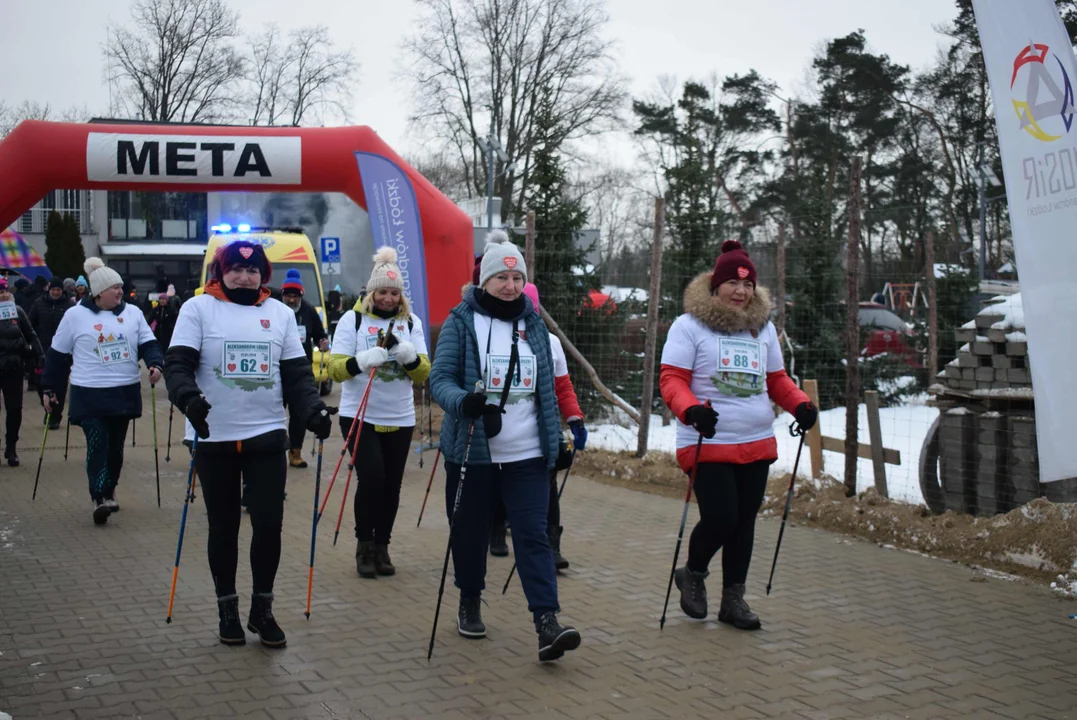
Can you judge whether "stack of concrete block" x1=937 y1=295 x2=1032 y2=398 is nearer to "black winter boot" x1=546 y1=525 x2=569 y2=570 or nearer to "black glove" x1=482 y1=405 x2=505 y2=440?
"black winter boot" x1=546 y1=525 x2=569 y2=570

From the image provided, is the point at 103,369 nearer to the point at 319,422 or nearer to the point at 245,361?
the point at 245,361

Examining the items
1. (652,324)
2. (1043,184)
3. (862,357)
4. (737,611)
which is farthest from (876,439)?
(862,357)

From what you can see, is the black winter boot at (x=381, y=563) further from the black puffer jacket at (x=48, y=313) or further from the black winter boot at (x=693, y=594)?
the black puffer jacket at (x=48, y=313)

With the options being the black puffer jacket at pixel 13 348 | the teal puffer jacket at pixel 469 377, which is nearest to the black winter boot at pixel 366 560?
the teal puffer jacket at pixel 469 377

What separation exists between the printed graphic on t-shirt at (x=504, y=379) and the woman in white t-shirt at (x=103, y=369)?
4.12 metres

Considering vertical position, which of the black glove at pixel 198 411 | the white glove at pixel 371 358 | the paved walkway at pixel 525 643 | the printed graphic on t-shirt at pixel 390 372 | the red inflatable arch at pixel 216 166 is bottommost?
the paved walkway at pixel 525 643

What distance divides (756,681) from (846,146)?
108ft

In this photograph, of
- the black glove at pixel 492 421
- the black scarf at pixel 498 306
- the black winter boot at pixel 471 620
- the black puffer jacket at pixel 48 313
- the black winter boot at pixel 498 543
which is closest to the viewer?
the black glove at pixel 492 421

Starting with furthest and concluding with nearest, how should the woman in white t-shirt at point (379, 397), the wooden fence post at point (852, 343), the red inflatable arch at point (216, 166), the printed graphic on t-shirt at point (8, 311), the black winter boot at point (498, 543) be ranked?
the red inflatable arch at point (216, 166)
the printed graphic on t-shirt at point (8, 311)
the wooden fence post at point (852, 343)
the black winter boot at point (498, 543)
the woman in white t-shirt at point (379, 397)

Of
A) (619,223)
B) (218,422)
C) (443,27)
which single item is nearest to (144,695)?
(218,422)

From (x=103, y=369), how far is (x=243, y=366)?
386cm

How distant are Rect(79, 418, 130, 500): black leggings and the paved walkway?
0.54 meters

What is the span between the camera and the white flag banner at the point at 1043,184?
5.58m

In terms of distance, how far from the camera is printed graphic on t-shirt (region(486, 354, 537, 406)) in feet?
18.6
